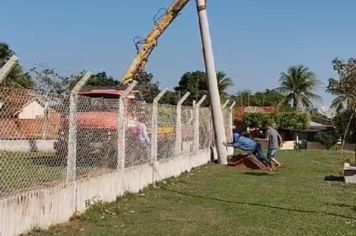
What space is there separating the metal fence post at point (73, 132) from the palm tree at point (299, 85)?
75.5m

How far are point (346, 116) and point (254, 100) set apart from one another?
42.5 meters

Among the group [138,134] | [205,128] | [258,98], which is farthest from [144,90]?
[258,98]

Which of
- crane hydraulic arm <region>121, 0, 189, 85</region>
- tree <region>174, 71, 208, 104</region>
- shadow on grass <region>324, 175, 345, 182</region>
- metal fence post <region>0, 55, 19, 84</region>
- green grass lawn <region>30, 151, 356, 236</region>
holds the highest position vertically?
tree <region>174, 71, 208, 104</region>

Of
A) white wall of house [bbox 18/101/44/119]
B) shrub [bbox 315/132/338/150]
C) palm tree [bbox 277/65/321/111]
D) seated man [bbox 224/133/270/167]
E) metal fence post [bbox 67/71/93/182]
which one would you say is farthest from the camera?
palm tree [bbox 277/65/321/111]

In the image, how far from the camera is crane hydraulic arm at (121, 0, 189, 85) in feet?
92.4

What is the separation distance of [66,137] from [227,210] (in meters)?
3.21

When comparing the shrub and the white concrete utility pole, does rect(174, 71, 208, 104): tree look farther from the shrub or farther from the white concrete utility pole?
the white concrete utility pole

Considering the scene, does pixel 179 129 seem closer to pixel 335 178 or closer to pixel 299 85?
pixel 335 178

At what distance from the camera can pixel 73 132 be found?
10070 millimetres

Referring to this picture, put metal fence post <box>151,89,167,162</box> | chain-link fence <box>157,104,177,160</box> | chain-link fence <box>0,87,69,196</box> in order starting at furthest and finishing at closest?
chain-link fence <box>157,104,177,160</box> < metal fence post <box>151,89,167,162</box> < chain-link fence <box>0,87,69,196</box>

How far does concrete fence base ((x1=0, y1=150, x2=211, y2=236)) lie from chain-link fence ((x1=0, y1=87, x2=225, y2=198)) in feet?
0.49

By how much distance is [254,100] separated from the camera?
103m

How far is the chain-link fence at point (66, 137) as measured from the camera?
7918 mm

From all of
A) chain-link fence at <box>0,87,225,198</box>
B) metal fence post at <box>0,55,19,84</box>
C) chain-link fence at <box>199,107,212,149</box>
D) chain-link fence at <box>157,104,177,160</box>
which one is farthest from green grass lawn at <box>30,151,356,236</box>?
chain-link fence at <box>199,107,212,149</box>
